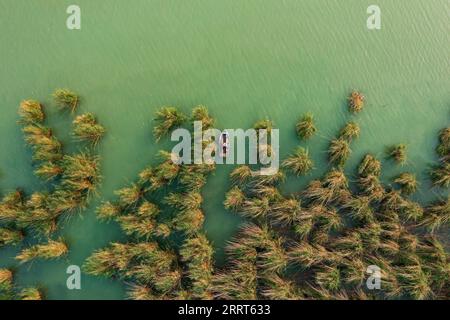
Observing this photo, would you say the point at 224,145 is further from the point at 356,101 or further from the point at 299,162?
the point at 356,101

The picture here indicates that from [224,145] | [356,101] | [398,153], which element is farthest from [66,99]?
[398,153]

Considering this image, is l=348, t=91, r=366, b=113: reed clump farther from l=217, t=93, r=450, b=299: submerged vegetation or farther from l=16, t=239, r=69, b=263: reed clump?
l=16, t=239, r=69, b=263: reed clump

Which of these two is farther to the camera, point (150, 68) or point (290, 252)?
point (150, 68)

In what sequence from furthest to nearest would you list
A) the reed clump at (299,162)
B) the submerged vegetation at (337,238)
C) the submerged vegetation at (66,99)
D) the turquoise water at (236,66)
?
the turquoise water at (236,66), the submerged vegetation at (66,99), the reed clump at (299,162), the submerged vegetation at (337,238)

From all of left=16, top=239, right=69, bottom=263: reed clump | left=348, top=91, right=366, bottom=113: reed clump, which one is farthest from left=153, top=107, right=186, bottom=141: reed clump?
left=348, top=91, right=366, bottom=113: reed clump

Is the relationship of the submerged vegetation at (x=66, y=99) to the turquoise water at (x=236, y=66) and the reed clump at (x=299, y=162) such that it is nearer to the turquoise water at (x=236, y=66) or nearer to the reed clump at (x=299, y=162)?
the turquoise water at (x=236, y=66)

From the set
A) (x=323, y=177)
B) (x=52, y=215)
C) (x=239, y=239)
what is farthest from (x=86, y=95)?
(x=323, y=177)

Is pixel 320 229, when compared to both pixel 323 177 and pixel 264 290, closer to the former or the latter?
pixel 323 177

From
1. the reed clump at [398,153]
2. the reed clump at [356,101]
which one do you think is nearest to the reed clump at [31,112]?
the reed clump at [356,101]
